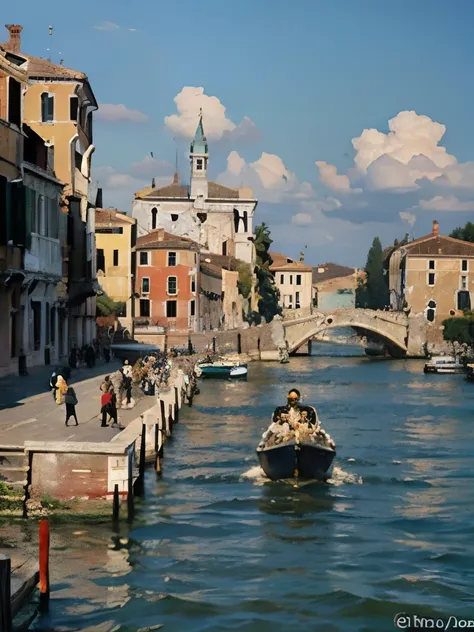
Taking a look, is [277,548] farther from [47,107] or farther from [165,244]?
[165,244]

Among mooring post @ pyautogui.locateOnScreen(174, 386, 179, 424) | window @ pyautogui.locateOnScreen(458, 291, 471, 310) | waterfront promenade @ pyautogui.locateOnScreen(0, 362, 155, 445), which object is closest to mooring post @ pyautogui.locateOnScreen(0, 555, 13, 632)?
waterfront promenade @ pyautogui.locateOnScreen(0, 362, 155, 445)

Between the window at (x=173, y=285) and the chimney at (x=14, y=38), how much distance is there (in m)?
29.9

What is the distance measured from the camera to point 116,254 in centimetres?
5953

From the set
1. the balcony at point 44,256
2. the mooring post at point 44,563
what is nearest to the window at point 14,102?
the balcony at point 44,256

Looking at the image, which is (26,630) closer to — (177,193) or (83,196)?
(83,196)

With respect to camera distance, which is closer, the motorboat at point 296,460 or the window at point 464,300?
the motorboat at point 296,460

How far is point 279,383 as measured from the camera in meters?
55.8

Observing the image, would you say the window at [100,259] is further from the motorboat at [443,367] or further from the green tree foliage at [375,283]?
the green tree foliage at [375,283]

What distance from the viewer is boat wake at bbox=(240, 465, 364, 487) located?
22.8m

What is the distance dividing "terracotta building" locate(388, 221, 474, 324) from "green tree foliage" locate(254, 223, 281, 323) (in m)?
15.8

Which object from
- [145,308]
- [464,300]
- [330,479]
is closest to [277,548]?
[330,479]

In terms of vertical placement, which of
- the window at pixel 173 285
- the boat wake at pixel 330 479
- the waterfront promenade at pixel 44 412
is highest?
the window at pixel 173 285

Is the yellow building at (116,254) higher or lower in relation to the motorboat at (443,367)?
higher

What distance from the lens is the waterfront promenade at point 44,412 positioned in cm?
1984
